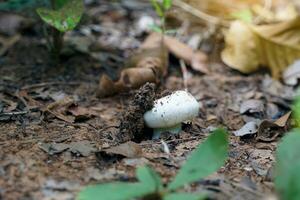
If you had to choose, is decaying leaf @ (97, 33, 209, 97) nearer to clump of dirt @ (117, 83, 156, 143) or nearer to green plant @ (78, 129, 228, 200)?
clump of dirt @ (117, 83, 156, 143)

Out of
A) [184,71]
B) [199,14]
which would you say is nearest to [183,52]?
[184,71]

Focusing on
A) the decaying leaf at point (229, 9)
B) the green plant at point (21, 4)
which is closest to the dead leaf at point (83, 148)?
the green plant at point (21, 4)

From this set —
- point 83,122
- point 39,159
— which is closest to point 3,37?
point 83,122

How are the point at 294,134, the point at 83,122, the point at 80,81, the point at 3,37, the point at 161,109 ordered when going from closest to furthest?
the point at 294,134, the point at 161,109, the point at 83,122, the point at 80,81, the point at 3,37

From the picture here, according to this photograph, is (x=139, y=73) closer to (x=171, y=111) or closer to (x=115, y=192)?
(x=171, y=111)

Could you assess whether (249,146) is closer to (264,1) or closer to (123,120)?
(123,120)
